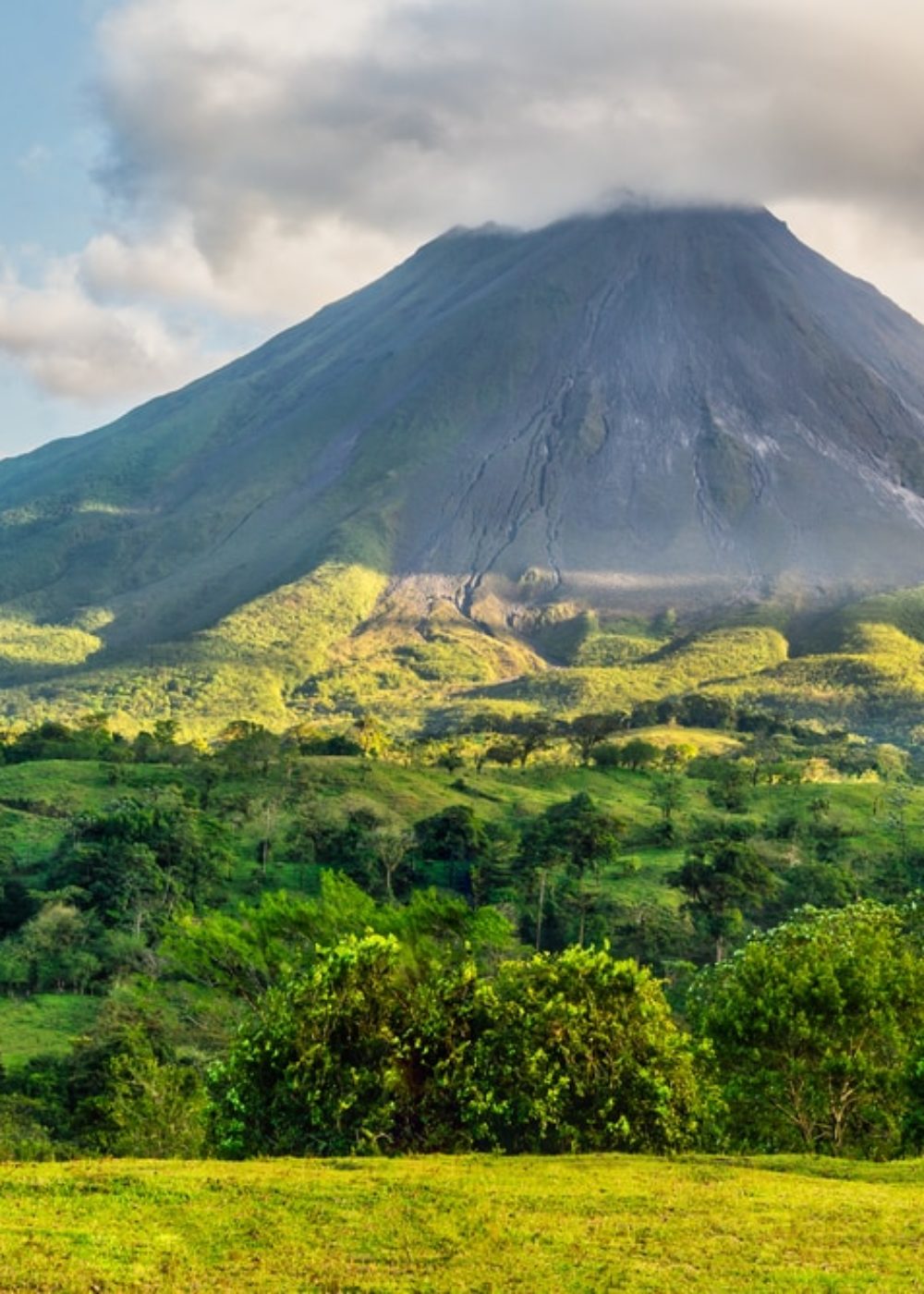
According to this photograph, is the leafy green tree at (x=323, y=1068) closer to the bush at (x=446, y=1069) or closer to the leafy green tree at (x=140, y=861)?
the bush at (x=446, y=1069)

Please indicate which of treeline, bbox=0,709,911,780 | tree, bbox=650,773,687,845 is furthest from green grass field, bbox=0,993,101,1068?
tree, bbox=650,773,687,845

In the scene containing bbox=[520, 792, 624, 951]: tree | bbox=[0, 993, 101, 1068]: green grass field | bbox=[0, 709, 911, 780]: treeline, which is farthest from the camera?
bbox=[0, 709, 911, 780]: treeline

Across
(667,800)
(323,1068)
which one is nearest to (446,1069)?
(323,1068)

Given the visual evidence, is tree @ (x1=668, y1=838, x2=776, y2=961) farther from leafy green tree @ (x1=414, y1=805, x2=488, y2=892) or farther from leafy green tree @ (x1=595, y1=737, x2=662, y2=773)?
leafy green tree @ (x1=595, y1=737, x2=662, y2=773)

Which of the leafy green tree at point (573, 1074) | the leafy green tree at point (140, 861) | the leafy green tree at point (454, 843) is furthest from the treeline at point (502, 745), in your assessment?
the leafy green tree at point (573, 1074)

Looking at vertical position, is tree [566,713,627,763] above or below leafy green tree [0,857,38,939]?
above

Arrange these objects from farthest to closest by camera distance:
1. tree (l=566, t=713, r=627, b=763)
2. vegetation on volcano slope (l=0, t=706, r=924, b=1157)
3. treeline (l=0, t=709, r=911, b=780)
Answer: tree (l=566, t=713, r=627, b=763)
treeline (l=0, t=709, r=911, b=780)
vegetation on volcano slope (l=0, t=706, r=924, b=1157)

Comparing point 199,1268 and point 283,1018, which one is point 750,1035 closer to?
point 283,1018

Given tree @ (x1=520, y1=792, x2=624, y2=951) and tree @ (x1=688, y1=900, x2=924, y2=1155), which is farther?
tree @ (x1=520, y1=792, x2=624, y2=951)
